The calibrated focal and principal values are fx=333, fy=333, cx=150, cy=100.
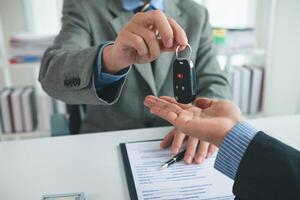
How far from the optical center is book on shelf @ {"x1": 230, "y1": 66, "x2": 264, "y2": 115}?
2.07 metres

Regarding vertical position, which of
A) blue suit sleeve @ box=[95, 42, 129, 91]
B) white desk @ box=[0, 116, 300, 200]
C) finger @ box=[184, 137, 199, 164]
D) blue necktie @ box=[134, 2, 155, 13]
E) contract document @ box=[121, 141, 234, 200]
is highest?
blue necktie @ box=[134, 2, 155, 13]

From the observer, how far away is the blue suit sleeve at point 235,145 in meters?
0.52

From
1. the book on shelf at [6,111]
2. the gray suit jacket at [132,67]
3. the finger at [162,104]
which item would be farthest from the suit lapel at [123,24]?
the book on shelf at [6,111]

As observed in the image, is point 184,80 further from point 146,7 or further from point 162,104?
point 146,7

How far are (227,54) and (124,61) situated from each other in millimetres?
1365

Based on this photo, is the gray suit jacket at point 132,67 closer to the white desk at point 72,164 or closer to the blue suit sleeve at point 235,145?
the white desk at point 72,164

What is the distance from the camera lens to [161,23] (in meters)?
0.65

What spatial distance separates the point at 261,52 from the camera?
82.2 inches

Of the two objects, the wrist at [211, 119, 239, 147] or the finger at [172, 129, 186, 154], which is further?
the finger at [172, 129, 186, 154]

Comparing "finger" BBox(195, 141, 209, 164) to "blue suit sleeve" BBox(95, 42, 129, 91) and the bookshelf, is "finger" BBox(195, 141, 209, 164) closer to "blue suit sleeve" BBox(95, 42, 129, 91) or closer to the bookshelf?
"blue suit sleeve" BBox(95, 42, 129, 91)

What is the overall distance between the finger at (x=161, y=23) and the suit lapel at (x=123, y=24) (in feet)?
1.14

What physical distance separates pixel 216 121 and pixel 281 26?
1976 mm

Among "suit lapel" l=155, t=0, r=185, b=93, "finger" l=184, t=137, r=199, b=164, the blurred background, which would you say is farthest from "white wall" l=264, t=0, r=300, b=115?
"finger" l=184, t=137, r=199, b=164

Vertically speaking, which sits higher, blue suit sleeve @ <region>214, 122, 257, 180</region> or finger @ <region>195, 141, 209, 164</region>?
blue suit sleeve @ <region>214, 122, 257, 180</region>
